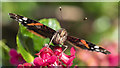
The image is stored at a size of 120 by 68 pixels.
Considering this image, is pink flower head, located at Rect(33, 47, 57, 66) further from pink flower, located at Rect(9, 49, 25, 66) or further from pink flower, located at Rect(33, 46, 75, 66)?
pink flower, located at Rect(9, 49, 25, 66)

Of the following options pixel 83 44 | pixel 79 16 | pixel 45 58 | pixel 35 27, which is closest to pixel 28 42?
pixel 35 27

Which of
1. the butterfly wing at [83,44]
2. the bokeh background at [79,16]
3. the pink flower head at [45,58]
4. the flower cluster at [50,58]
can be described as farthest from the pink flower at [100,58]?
the pink flower head at [45,58]

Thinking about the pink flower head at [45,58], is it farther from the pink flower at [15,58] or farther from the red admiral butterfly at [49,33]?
the pink flower at [15,58]

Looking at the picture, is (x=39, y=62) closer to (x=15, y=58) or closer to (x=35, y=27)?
(x=35, y=27)

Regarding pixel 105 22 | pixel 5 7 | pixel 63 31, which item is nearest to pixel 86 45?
pixel 63 31

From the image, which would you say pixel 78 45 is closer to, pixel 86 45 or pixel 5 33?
pixel 86 45

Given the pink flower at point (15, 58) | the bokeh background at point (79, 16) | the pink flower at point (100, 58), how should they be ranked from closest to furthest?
the pink flower at point (15, 58) → the pink flower at point (100, 58) → the bokeh background at point (79, 16)

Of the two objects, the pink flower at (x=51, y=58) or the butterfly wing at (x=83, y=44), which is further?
the butterfly wing at (x=83, y=44)

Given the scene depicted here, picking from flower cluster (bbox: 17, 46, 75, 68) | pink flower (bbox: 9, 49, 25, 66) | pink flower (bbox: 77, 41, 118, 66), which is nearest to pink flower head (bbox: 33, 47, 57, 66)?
flower cluster (bbox: 17, 46, 75, 68)
